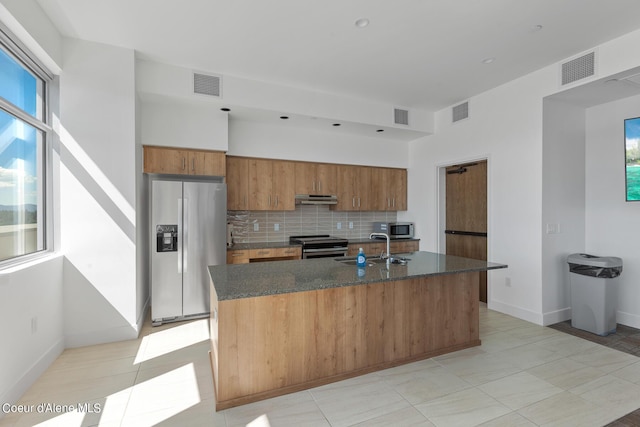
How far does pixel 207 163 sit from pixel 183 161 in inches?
11.7

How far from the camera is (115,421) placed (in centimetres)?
206

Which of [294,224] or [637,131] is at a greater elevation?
[637,131]

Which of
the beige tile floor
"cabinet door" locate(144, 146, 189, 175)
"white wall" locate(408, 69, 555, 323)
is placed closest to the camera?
the beige tile floor

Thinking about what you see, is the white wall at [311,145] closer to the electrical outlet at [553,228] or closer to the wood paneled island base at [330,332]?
the electrical outlet at [553,228]

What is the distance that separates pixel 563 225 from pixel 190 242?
15.3 feet

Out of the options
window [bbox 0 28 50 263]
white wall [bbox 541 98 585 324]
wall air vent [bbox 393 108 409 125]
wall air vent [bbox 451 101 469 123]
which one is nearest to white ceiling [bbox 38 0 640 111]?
window [bbox 0 28 50 263]

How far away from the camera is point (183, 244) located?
3.89m

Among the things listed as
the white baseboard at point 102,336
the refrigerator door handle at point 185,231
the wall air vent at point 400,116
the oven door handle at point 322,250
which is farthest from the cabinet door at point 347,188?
the white baseboard at point 102,336

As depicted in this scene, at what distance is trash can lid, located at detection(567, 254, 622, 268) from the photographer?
11.4 ft

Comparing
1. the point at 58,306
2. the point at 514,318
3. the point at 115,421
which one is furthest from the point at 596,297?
the point at 58,306

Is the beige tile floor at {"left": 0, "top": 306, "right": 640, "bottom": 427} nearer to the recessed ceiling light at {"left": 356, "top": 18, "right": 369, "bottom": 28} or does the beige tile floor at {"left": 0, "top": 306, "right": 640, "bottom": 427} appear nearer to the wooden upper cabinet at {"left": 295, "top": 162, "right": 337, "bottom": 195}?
the wooden upper cabinet at {"left": 295, "top": 162, "right": 337, "bottom": 195}

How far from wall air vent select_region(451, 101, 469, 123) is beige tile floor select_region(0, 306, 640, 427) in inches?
127

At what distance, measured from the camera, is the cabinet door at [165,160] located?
3955 mm

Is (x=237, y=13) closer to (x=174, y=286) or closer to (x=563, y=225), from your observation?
(x=174, y=286)
